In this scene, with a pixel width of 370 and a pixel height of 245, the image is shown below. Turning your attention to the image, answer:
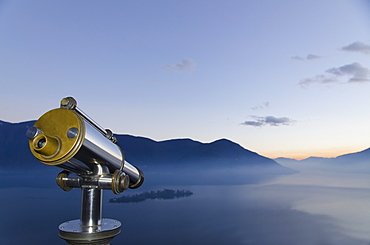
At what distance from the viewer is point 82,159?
1.09 meters

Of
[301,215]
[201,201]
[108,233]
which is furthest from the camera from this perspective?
[201,201]

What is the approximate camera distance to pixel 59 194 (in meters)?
66.1

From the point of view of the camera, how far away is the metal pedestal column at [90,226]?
1.10 meters

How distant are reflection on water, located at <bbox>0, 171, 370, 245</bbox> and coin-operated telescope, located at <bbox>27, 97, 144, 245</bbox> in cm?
4193

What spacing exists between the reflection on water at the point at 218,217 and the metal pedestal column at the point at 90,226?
41928mm

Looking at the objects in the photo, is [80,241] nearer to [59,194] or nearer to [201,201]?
[59,194]

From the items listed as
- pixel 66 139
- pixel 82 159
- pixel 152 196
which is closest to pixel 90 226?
pixel 82 159

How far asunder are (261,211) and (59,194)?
46551 millimetres

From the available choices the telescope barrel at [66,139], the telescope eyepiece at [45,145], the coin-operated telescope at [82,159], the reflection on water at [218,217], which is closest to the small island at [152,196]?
the reflection on water at [218,217]

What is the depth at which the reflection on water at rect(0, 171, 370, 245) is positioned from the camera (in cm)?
4622

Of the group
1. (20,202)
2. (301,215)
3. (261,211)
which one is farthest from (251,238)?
(20,202)

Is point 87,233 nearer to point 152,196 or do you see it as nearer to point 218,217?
point 218,217

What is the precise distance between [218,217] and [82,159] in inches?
2569

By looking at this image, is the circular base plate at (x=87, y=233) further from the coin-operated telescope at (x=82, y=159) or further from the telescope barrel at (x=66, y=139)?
the telescope barrel at (x=66, y=139)
